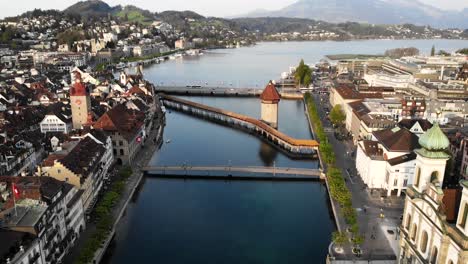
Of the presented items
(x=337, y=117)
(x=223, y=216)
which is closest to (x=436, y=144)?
(x=223, y=216)

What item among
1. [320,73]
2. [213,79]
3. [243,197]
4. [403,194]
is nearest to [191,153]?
[243,197]

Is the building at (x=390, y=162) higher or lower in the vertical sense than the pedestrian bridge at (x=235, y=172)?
higher

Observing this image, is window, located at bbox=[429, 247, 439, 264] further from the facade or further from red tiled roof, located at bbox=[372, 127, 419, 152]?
the facade

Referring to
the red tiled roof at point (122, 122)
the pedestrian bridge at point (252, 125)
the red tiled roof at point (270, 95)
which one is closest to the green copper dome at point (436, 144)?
the pedestrian bridge at point (252, 125)

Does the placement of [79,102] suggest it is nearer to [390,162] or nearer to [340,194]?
[340,194]

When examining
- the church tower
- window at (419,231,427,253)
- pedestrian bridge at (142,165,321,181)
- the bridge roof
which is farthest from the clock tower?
window at (419,231,427,253)

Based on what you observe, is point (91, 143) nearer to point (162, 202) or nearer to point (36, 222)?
point (162, 202)

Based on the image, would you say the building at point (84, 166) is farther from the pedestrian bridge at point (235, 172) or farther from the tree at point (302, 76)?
the tree at point (302, 76)
